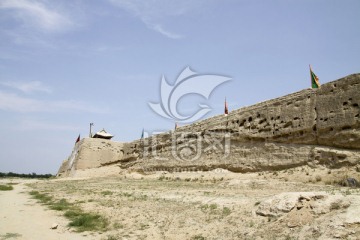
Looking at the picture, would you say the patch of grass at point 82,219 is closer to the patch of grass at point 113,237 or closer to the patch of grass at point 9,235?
the patch of grass at point 113,237

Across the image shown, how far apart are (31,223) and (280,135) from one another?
30.7 feet

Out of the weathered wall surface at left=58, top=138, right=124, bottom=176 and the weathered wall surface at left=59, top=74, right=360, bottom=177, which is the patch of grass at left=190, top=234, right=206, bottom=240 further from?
the weathered wall surface at left=58, top=138, right=124, bottom=176

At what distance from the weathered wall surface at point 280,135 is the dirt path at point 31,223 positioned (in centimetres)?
826

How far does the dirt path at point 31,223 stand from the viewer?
6.30 m

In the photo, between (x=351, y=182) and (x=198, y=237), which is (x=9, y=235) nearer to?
(x=198, y=237)

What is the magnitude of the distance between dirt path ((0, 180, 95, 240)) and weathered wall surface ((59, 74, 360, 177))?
8265mm

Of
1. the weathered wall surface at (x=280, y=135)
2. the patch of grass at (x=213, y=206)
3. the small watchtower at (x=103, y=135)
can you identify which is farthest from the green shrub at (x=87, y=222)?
the small watchtower at (x=103, y=135)

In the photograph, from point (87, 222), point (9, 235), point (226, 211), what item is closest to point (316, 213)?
point (226, 211)

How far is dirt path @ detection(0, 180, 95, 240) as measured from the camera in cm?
630

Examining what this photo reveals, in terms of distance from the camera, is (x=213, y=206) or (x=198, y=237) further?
(x=213, y=206)

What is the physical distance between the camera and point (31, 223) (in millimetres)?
7395

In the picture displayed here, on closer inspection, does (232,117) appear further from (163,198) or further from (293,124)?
(163,198)

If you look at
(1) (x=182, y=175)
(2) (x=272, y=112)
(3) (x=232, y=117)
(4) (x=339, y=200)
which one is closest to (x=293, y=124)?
(2) (x=272, y=112)

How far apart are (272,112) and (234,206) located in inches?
290
